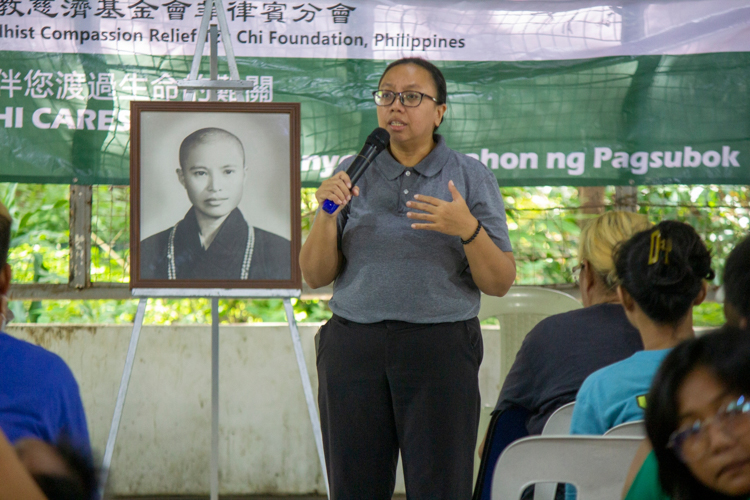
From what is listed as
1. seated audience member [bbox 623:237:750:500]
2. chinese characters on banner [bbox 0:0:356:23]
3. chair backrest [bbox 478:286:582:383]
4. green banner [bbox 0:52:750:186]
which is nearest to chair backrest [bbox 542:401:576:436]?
seated audience member [bbox 623:237:750:500]

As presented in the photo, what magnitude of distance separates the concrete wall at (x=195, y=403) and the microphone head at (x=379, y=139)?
61.5 inches

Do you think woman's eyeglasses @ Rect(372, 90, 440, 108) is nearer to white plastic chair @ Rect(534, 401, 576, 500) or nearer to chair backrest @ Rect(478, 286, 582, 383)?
white plastic chair @ Rect(534, 401, 576, 500)

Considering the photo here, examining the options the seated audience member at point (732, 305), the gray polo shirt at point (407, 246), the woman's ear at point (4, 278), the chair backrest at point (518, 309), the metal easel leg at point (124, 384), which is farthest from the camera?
the chair backrest at point (518, 309)

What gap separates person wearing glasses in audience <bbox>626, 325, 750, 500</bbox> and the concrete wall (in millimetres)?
2530

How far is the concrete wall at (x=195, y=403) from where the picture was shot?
126 inches

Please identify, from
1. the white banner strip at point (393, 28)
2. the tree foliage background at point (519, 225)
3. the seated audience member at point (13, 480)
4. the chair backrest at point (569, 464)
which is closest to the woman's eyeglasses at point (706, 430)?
the chair backrest at point (569, 464)

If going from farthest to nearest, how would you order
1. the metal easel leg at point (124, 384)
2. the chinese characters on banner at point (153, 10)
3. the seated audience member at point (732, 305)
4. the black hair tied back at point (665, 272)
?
the chinese characters on banner at point (153, 10)
the metal easel leg at point (124, 384)
the black hair tied back at point (665, 272)
the seated audience member at point (732, 305)

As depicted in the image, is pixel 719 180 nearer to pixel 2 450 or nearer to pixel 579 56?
pixel 579 56

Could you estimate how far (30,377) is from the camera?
979 millimetres

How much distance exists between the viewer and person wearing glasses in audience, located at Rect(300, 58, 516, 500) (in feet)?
5.75

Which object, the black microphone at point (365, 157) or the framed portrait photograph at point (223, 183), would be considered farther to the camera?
the framed portrait photograph at point (223, 183)

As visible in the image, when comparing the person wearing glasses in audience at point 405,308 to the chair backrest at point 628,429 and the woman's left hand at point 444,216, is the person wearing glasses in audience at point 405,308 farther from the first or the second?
the chair backrest at point 628,429

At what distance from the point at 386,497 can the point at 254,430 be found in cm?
154

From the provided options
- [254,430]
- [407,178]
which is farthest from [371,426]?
[254,430]
